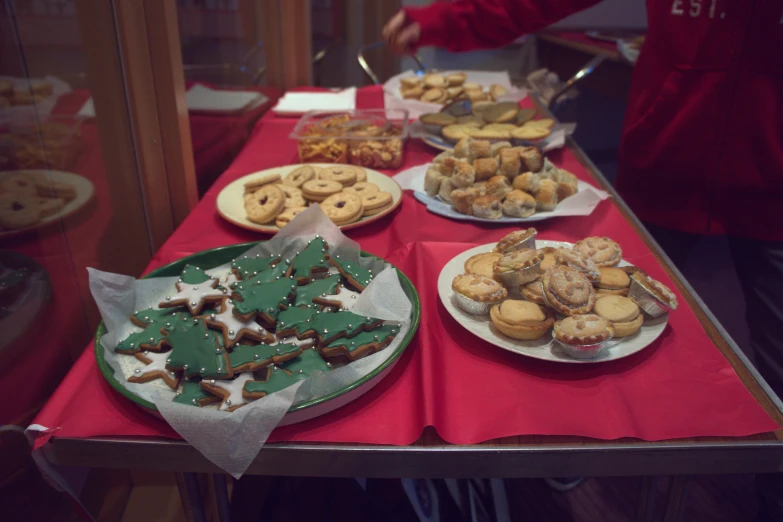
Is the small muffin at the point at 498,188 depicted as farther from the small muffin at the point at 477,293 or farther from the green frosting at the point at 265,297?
the green frosting at the point at 265,297

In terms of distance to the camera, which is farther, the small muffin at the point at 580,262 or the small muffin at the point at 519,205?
the small muffin at the point at 519,205

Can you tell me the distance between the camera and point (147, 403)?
71cm

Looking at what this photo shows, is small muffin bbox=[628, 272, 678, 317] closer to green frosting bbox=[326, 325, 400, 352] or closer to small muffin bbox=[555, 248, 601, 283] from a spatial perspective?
small muffin bbox=[555, 248, 601, 283]

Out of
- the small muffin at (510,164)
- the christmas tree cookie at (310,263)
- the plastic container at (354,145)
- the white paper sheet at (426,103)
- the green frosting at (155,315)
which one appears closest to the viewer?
the green frosting at (155,315)

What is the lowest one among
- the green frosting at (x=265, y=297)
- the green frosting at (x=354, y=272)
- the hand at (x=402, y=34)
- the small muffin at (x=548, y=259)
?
the green frosting at (x=354, y=272)

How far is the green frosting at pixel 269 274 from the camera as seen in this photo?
937 mm

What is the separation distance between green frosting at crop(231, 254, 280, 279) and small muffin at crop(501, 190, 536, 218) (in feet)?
1.79

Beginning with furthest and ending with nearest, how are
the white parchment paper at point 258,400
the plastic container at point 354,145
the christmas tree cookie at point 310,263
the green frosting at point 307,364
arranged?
1. the plastic container at point 354,145
2. the christmas tree cookie at point 310,263
3. the green frosting at point 307,364
4. the white parchment paper at point 258,400

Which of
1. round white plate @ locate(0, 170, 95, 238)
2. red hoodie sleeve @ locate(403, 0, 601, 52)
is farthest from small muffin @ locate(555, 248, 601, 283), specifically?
red hoodie sleeve @ locate(403, 0, 601, 52)

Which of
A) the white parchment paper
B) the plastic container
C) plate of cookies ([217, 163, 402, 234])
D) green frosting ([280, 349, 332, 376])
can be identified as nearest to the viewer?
the white parchment paper

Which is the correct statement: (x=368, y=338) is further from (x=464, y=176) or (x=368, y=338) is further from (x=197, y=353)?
(x=464, y=176)

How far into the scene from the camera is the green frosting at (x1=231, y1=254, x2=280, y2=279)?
3.26 feet

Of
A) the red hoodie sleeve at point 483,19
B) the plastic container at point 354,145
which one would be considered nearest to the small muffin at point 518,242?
the plastic container at point 354,145

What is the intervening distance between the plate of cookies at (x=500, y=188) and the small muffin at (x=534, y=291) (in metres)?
0.38
